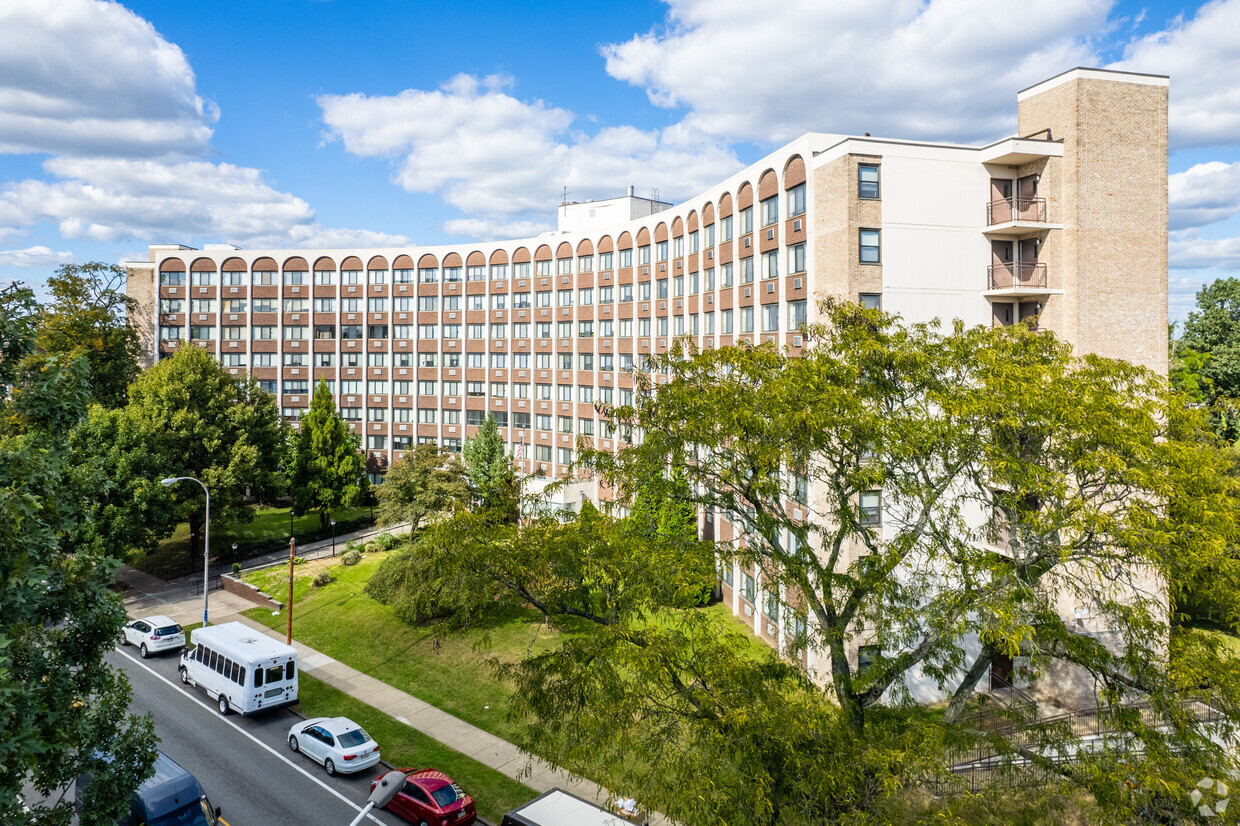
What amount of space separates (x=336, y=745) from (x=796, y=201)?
29338 millimetres

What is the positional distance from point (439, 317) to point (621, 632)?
61521 mm

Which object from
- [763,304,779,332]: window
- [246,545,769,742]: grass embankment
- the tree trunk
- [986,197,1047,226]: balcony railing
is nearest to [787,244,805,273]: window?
[763,304,779,332]: window

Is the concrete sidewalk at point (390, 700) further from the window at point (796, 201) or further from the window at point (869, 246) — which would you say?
the window at point (796, 201)

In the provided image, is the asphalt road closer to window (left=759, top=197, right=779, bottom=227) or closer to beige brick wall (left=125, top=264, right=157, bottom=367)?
window (left=759, top=197, right=779, bottom=227)

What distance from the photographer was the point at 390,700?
30828 millimetres

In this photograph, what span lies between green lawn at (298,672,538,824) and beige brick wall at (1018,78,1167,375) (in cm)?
2761

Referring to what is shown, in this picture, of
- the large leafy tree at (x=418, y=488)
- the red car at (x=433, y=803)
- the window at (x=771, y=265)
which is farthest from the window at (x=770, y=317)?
the red car at (x=433, y=803)

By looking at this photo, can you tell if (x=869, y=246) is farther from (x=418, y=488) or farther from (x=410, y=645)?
(x=418, y=488)

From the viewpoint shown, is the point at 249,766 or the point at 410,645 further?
the point at 410,645

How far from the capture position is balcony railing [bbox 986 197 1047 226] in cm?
3136

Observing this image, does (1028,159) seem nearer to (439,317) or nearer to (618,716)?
(618,716)

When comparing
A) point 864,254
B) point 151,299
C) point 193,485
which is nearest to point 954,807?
point 864,254

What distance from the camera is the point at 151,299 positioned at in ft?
240

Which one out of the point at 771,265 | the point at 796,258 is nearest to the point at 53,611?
the point at 796,258
